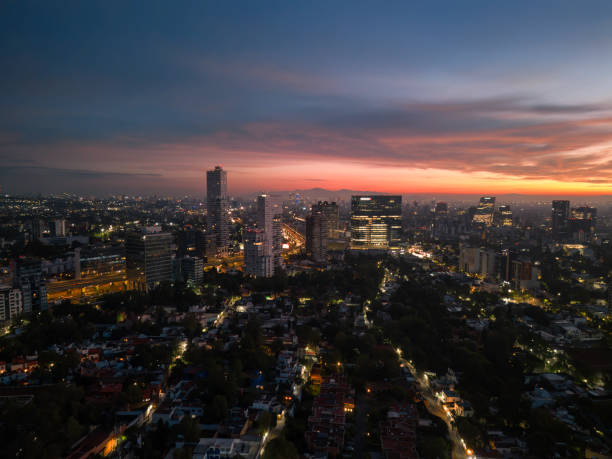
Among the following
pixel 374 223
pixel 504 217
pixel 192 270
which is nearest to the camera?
pixel 192 270

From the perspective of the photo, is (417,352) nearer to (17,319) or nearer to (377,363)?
(377,363)

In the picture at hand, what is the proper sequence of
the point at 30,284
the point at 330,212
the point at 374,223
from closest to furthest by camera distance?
the point at 30,284 < the point at 330,212 < the point at 374,223

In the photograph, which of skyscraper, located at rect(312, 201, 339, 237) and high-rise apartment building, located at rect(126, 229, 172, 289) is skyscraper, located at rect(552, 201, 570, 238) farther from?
high-rise apartment building, located at rect(126, 229, 172, 289)

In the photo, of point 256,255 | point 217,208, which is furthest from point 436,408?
point 217,208

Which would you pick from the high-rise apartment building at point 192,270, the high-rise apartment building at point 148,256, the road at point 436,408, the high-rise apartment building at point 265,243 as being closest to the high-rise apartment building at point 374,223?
the high-rise apartment building at point 265,243

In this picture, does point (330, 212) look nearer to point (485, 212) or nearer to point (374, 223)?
point (374, 223)
